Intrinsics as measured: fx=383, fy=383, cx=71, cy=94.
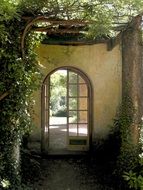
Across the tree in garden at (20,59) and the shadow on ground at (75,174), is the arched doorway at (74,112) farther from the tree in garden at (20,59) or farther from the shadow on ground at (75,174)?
the tree in garden at (20,59)

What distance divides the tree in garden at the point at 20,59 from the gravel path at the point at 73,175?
1.10 metres

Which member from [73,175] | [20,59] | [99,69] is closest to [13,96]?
[20,59]

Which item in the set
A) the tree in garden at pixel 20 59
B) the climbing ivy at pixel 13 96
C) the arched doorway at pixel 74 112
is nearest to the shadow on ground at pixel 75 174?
the arched doorway at pixel 74 112

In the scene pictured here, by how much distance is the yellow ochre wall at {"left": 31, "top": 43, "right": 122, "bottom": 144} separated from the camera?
30.2ft

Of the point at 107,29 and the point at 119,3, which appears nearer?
the point at 119,3

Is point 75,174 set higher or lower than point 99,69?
A: lower

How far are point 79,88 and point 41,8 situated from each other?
3.82m

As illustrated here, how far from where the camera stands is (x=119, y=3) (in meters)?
5.68

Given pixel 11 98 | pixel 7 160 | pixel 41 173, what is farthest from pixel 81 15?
pixel 41 173

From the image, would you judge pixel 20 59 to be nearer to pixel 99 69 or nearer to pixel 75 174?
pixel 75 174

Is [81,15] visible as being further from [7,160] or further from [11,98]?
[7,160]

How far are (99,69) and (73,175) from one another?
2823 millimetres

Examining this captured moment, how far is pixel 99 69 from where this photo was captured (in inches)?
365

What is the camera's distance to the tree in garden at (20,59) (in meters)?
5.80
